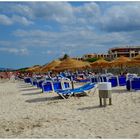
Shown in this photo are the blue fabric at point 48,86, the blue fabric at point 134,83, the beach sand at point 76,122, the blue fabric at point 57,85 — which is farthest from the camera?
the blue fabric at point 48,86

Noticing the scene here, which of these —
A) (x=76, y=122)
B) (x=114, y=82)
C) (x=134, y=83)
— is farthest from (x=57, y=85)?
(x=76, y=122)

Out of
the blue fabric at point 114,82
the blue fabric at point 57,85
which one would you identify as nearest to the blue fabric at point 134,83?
the blue fabric at point 114,82

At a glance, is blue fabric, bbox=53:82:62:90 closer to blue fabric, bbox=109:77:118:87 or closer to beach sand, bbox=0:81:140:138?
blue fabric, bbox=109:77:118:87

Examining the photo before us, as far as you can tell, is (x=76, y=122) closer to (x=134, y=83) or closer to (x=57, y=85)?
(x=134, y=83)

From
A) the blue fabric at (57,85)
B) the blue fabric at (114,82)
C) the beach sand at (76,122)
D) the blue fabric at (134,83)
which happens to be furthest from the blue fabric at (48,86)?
the beach sand at (76,122)

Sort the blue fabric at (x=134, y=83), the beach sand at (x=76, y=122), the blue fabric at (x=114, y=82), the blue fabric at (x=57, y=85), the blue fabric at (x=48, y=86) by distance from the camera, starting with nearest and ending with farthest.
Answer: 1. the beach sand at (x=76, y=122)
2. the blue fabric at (x=134, y=83)
3. the blue fabric at (x=57, y=85)
4. the blue fabric at (x=48, y=86)
5. the blue fabric at (x=114, y=82)

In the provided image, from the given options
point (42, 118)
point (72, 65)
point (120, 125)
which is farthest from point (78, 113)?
point (72, 65)

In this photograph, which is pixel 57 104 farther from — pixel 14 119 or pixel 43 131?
pixel 43 131

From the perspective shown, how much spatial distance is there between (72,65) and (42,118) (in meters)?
15.8

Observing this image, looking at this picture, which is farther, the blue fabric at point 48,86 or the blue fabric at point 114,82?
the blue fabric at point 114,82

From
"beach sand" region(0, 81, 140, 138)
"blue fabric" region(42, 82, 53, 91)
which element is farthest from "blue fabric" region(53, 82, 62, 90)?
"beach sand" region(0, 81, 140, 138)

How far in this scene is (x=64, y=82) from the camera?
612 inches

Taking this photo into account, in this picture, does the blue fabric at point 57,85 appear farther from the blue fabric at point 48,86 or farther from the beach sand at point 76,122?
the beach sand at point 76,122

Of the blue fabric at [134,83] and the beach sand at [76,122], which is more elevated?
the blue fabric at [134,83]
